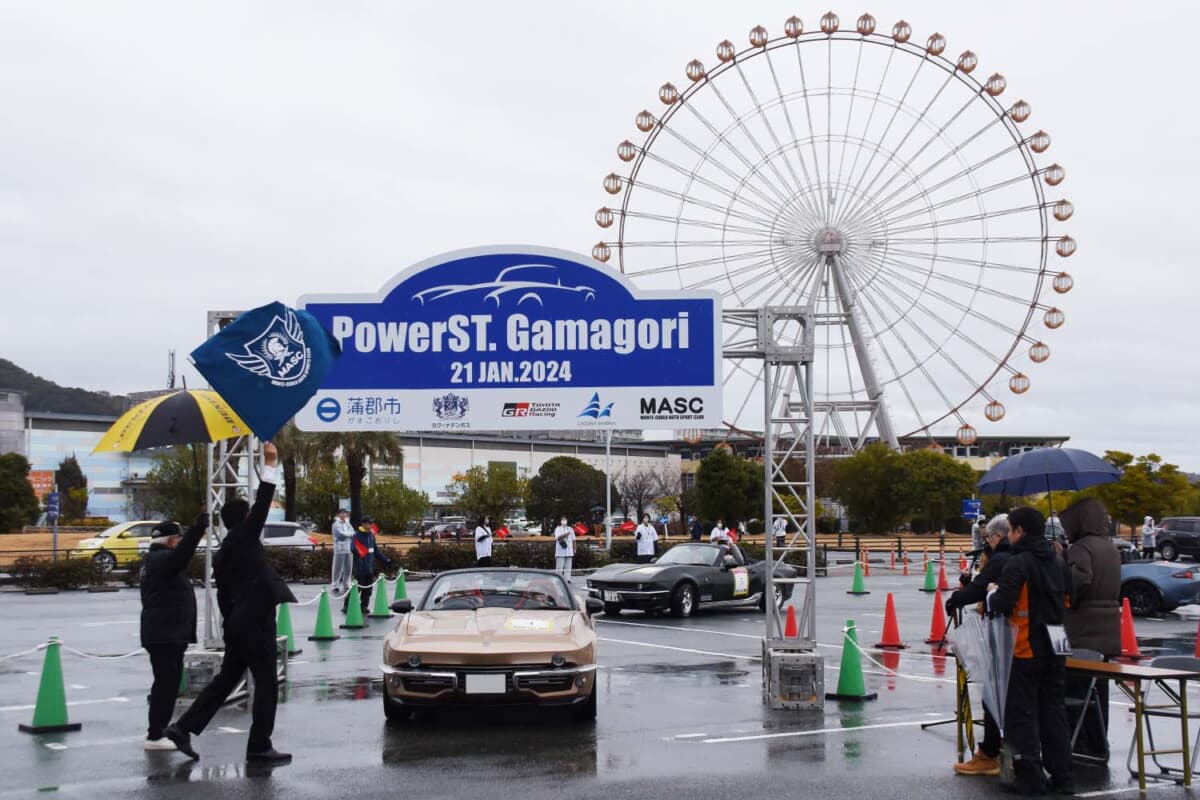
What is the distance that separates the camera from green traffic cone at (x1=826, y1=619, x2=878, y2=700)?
1133 centimetres

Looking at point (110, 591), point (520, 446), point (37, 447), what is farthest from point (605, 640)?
point (520, 446)

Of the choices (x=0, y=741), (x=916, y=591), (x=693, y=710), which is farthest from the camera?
(x=916, y=591)

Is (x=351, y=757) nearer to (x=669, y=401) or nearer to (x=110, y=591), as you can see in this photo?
(x=669, y=401)

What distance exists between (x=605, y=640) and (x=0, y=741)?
29.0 ft

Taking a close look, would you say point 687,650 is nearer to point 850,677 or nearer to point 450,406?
point 850,677

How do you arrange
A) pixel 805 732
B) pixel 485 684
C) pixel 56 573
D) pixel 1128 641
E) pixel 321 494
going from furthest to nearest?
pixel 321 494
pixel 56 573
pixel 1128 641
pixel 805 732
pixel 485 684

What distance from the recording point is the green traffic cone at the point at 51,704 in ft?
31.9

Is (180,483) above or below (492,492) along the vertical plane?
above

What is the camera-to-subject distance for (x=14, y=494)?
64375mm

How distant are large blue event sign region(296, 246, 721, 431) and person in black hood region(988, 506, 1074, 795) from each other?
4.90 m

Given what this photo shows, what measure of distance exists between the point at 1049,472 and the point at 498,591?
707 centimetres

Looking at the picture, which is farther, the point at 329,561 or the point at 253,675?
the point at 329,561

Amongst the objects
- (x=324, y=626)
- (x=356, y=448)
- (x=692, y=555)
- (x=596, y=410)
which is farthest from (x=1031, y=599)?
(x=356, y=448)

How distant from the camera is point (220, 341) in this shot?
9367mm
